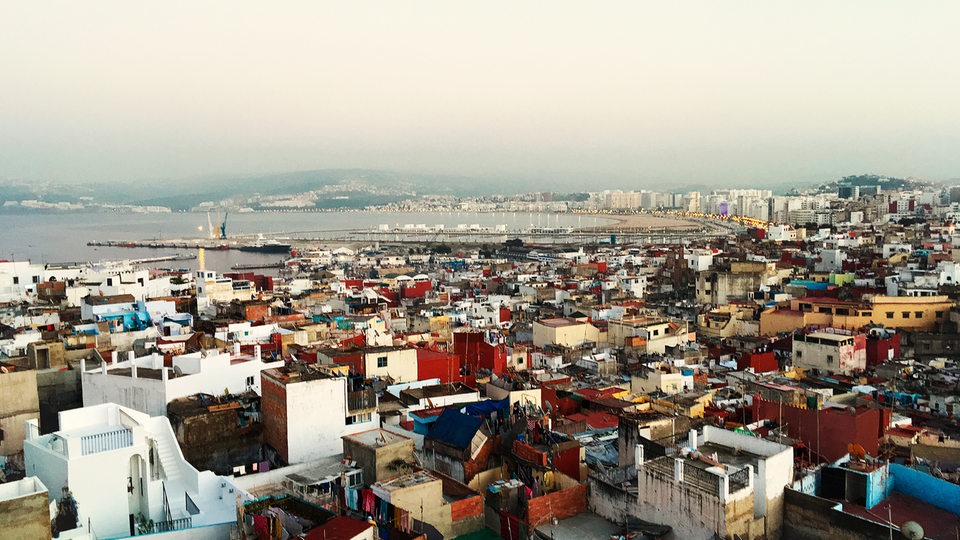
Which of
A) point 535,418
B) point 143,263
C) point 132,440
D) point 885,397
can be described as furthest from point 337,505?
point 143,263

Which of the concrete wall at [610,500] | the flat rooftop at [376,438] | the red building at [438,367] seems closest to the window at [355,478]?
the flat rooftop at [376,438]

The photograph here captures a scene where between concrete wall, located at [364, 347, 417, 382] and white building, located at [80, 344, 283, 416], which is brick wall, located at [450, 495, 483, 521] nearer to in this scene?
white building, located at [80, 344, 283, 416]

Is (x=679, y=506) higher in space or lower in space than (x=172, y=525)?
higher

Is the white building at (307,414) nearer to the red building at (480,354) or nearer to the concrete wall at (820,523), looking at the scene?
the concrete wall at (820,523)

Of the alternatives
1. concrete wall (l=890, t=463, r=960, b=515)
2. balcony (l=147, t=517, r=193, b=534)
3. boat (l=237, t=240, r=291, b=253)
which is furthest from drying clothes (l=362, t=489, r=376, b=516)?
boat (l=237, t=240, r=291, b=253)

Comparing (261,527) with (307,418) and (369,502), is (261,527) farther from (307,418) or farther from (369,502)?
(307,418)

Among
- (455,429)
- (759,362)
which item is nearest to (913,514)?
(455,429)
